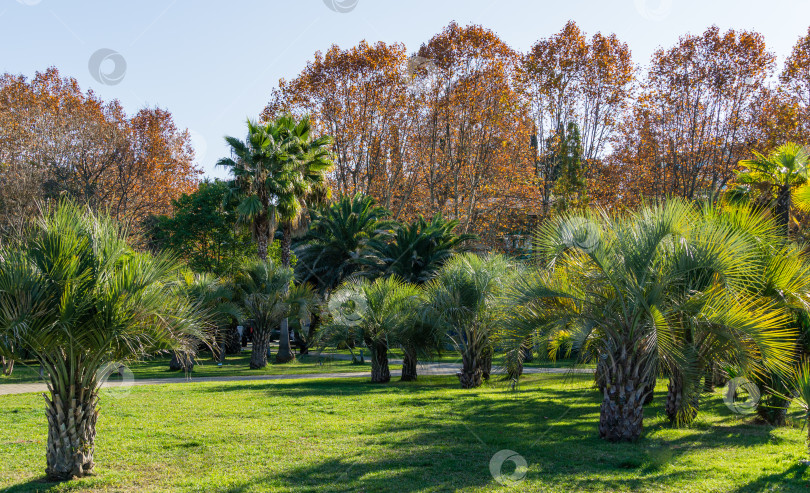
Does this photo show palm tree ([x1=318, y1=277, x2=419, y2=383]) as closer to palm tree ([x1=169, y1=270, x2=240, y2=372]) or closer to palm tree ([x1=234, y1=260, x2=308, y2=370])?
palm tree ([x1=169, y1=270, x2=240, y2=372])

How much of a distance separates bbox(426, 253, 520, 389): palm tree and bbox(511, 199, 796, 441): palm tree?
5.77m

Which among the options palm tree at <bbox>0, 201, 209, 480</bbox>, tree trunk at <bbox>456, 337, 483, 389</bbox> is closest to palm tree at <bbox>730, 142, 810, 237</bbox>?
tree trunk at <bbox>456, 337, 483, 389</bbox>

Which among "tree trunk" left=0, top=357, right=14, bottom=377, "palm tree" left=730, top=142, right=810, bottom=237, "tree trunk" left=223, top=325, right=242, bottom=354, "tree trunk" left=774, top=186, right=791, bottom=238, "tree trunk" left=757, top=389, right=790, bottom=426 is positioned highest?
"palm tree" left=730, top=142, right=810, bottom=237

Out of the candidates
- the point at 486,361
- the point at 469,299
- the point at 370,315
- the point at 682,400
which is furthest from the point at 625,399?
the point at 486,361

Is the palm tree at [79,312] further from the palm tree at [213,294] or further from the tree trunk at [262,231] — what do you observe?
the tree trunk at [262,231]

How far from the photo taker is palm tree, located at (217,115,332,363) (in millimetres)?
24453

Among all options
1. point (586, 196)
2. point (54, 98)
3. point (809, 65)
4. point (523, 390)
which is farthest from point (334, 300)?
point (54, 98)

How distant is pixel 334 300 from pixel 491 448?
846 cm

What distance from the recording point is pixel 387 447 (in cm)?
857

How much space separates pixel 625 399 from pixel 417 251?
1833 cm

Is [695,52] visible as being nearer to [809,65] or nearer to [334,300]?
[809,65]

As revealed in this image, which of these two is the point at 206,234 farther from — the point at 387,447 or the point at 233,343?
the point at 387,447

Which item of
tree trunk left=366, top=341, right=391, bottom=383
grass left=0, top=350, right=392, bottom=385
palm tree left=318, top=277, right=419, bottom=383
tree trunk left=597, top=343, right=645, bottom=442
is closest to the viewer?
tree trunk left=597, top=343, right=645, bottom=442

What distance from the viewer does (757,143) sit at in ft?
90.7
